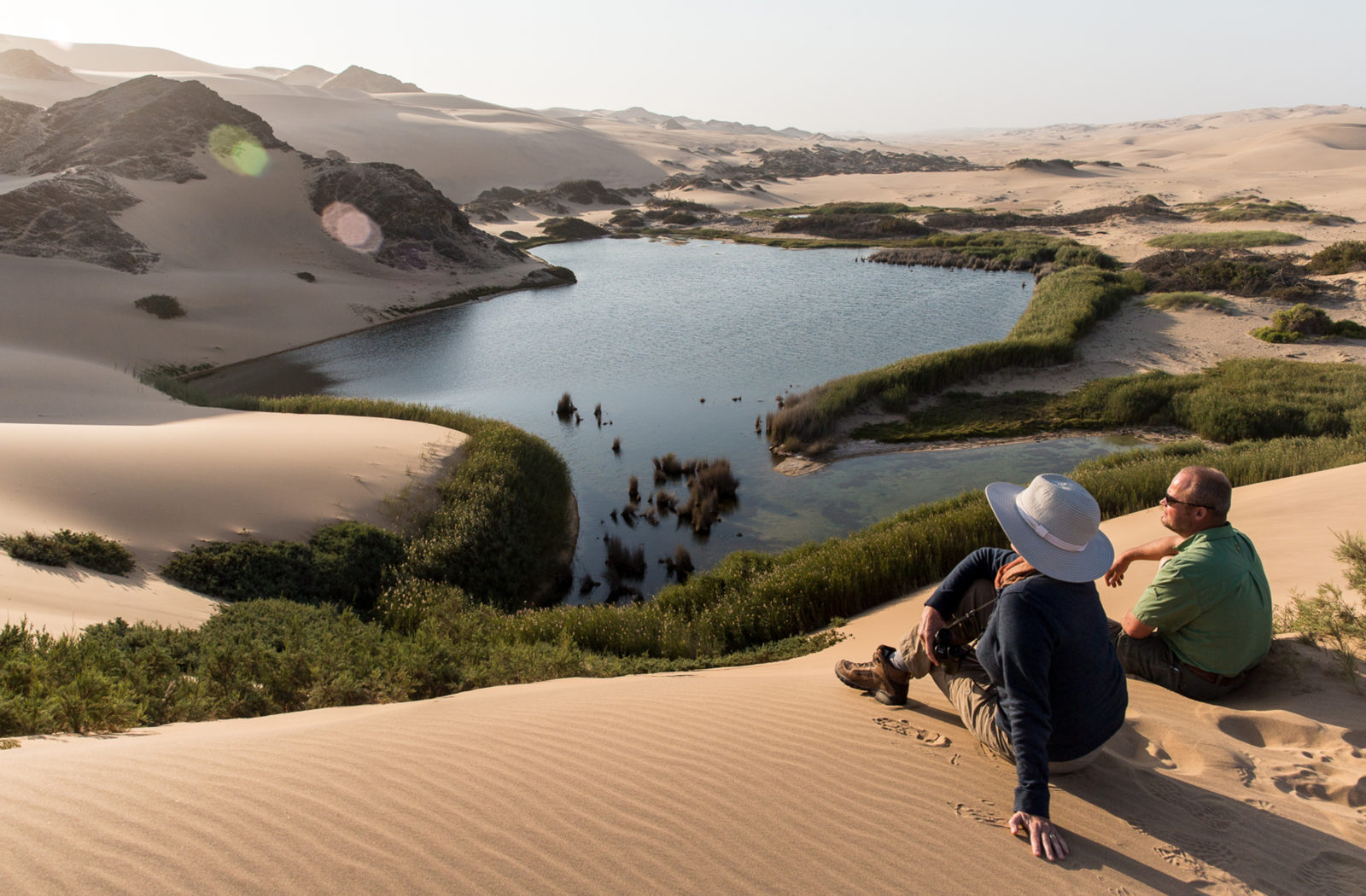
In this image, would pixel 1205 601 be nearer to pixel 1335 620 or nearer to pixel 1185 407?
pixel 1335 620

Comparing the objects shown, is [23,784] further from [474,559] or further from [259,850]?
[474,559]

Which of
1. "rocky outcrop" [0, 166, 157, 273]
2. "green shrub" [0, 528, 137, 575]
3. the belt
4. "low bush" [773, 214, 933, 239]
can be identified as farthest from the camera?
"low bush" [773, 214, 933, 239]

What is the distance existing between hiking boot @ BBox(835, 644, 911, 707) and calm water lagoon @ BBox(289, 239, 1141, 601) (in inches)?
296

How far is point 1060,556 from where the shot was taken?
10.6 ft

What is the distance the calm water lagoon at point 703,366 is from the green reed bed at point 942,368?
976 millimetres

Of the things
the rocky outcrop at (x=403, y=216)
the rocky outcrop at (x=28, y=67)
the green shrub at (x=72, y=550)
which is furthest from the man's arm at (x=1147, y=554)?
the rocky outcrop at (x=28, y=67)

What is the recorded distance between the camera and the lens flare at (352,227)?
38219 mm

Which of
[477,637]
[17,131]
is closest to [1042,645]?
[477,637]

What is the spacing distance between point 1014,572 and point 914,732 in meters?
1.15

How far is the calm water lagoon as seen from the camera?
14.6 m

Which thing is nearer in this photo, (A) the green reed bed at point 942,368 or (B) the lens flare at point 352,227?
(A) the green reed bed at point 942,368

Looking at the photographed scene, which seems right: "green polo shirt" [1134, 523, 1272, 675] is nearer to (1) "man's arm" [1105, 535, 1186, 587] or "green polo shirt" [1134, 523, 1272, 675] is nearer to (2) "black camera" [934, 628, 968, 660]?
(1) "man's arm" [1105, 535, 1186, 587]

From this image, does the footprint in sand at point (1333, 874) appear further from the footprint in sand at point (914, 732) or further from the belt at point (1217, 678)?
the footprint in sand at point (914, 732)

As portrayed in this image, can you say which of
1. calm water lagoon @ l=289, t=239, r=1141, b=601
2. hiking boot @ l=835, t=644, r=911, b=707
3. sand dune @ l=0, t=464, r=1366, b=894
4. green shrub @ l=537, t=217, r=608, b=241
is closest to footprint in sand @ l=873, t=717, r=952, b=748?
sand dune @ l=0, t=464, r=1366, b=894
